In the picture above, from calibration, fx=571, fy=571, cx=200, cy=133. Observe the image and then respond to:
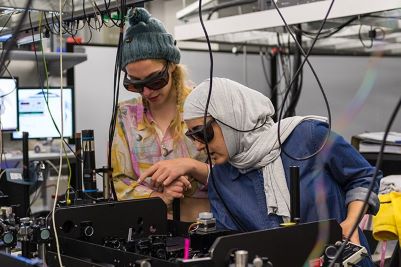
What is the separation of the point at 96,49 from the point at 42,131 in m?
0.70

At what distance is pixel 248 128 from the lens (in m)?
1.39

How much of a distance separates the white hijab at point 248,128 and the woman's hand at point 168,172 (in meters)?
0.14

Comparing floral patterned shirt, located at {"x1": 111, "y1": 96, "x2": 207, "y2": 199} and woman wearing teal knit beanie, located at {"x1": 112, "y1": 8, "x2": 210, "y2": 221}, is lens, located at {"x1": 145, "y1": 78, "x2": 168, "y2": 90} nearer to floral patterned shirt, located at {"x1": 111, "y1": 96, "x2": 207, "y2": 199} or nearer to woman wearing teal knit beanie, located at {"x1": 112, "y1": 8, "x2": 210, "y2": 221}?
woman wearing teal knit beanie, located at {"x1": 112, "y1": 8, "x2": 210, "y2": 221}

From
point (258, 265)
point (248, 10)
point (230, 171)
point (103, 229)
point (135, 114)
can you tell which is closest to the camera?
point (258, 265)

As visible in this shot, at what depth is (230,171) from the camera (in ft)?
4.90

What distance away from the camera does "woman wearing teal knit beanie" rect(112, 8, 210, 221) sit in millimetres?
1539

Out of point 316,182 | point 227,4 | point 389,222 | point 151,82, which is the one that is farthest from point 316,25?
point 316,182

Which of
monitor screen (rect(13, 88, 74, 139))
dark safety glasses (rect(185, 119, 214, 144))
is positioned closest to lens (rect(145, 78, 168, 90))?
dark safety glasses (rect(185, 119, 214, 144))

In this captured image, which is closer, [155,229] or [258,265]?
[258,265]

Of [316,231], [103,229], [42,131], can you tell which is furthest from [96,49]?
[316,231]

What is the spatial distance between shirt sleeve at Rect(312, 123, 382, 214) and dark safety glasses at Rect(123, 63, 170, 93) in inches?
17.4

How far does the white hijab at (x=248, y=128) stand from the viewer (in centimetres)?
135

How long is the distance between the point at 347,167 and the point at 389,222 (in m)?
0.53

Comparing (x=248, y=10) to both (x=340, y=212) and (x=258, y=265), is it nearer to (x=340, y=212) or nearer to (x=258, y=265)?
(x=340, y=212)
